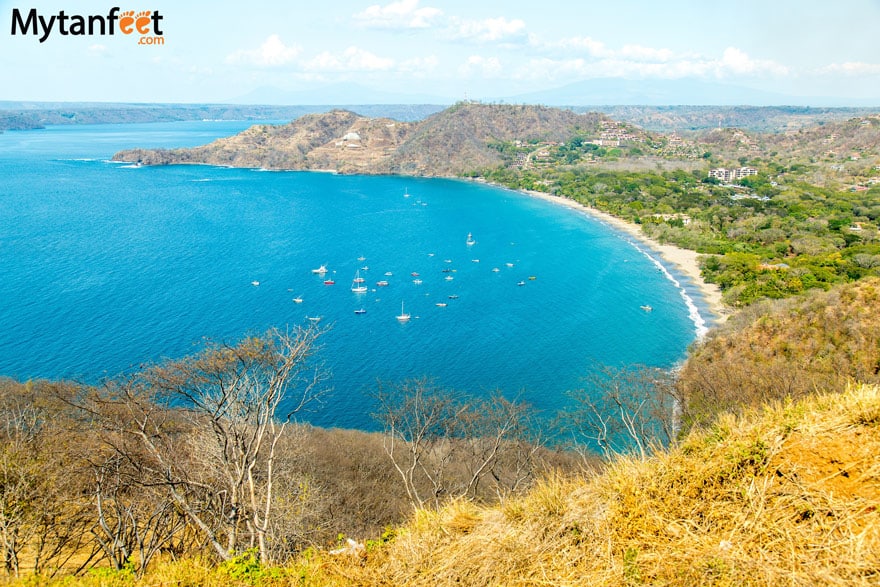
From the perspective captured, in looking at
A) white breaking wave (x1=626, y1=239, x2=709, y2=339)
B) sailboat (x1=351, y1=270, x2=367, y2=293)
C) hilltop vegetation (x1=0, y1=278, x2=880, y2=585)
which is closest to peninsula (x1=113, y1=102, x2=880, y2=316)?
white breaking wave (x1=626, y1=239, x2=709, y2=339)

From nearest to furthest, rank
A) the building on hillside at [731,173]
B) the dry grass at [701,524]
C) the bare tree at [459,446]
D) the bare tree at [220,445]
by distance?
1. the dry grass at [701,524]
2. the bare tree at [220,445]
3. the bare tree at [459,446]
4. the building on hillside at [731,173]

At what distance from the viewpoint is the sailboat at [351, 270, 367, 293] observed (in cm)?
4244

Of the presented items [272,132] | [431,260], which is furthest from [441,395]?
[272,132]

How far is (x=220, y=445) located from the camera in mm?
10641

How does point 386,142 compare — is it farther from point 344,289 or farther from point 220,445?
point 220,445

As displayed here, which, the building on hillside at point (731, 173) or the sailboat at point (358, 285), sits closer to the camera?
the sailboat at point (358, 285)

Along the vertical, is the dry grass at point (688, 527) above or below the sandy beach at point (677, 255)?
above

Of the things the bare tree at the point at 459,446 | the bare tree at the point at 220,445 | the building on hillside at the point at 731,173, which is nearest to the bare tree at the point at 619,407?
the bare tree at the point at 459,446

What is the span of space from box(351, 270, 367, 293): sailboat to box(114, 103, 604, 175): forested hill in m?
72.1

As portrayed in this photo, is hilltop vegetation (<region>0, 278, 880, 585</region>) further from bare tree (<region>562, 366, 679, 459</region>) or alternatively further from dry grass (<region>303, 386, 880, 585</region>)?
bare tree (<region>562, 366, 679, 459</region>)

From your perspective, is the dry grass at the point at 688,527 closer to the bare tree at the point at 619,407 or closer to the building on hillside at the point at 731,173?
the bare tree at the point at 619,407

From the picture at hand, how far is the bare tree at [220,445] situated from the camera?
30.3ft

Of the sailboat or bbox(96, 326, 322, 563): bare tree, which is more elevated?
bbox(96, 326, 322, 563): bare tree

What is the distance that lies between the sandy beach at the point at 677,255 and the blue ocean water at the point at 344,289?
5.59 ft
